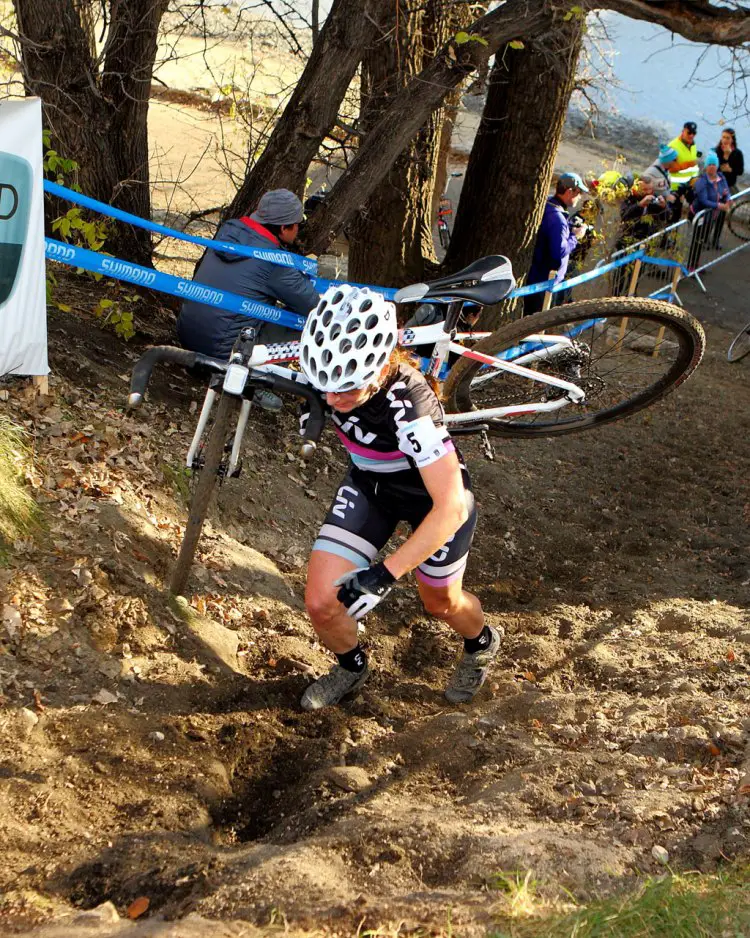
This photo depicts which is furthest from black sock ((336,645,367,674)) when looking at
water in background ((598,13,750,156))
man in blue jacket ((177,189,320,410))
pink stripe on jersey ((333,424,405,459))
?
water in background ((598,13,750,156))

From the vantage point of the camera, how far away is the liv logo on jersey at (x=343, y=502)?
4.01 meters

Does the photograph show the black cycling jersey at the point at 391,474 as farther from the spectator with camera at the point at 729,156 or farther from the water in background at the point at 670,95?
the water in background at the point at 670,95

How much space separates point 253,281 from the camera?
214 inches

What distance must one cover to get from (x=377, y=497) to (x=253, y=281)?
80.5 inches

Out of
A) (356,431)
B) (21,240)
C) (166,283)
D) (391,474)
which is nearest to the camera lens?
(356,431)

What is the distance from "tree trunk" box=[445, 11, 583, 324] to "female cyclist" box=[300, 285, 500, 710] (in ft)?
13.8

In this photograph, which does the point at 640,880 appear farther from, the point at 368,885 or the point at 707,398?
the point at 707,398

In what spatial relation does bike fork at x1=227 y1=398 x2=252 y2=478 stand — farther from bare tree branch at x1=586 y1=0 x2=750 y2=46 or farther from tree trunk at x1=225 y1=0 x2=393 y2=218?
bare tree branch at x1=586 y1=0 x2=750 y2=46

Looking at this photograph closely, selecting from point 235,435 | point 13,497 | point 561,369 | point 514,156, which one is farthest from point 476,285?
point 514,156

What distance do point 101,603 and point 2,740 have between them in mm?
855

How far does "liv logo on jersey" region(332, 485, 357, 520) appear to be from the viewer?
4.01m

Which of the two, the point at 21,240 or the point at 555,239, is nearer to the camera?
the point at 21,240

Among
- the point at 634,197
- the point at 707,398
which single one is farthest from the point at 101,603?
the point at 634,197

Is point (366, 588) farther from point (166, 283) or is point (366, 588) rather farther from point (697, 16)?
point (697, 16)
